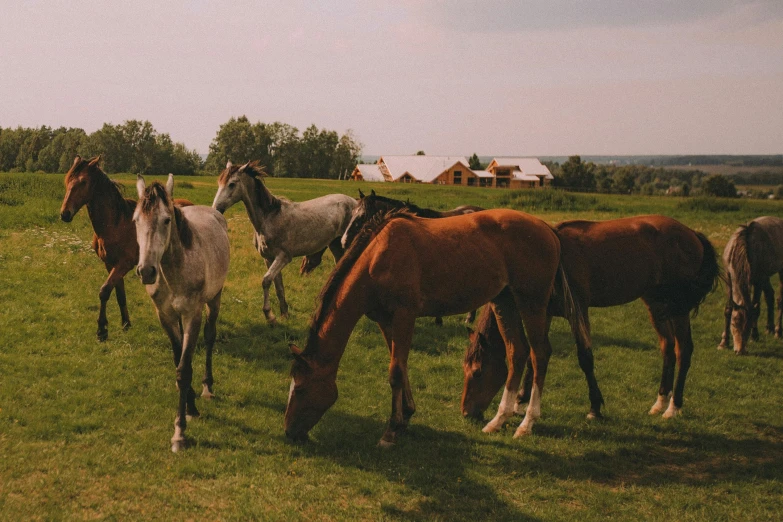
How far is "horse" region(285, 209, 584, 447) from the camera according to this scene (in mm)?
5832

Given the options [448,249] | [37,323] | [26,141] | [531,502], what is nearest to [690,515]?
[531,502]

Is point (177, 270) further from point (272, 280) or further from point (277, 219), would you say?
point (277, 219)

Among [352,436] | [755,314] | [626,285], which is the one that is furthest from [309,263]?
[755,314]

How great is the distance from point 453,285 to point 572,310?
1.75 m

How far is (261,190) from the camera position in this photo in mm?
10227

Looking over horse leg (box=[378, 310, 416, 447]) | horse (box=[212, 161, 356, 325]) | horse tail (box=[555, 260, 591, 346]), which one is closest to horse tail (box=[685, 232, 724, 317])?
horse tail (box=[555, 260, 591, 346])

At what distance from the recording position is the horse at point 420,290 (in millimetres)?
5832

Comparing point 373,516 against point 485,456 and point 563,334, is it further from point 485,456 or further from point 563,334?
point 563,334

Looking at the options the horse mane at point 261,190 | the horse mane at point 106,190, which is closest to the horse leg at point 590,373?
the horse mane at point 261,190

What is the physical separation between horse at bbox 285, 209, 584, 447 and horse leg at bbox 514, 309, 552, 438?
12 millimetres

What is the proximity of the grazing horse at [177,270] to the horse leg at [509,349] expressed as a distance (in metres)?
3.53

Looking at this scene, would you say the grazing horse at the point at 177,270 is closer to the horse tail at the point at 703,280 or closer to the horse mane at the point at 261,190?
the horse mane at the point at 261,190

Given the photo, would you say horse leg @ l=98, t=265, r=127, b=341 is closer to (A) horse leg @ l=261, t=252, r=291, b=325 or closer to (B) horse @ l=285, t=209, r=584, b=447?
(A) horse leg @ l=261, t=252, r=291, b=325

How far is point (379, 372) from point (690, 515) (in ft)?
14.9
